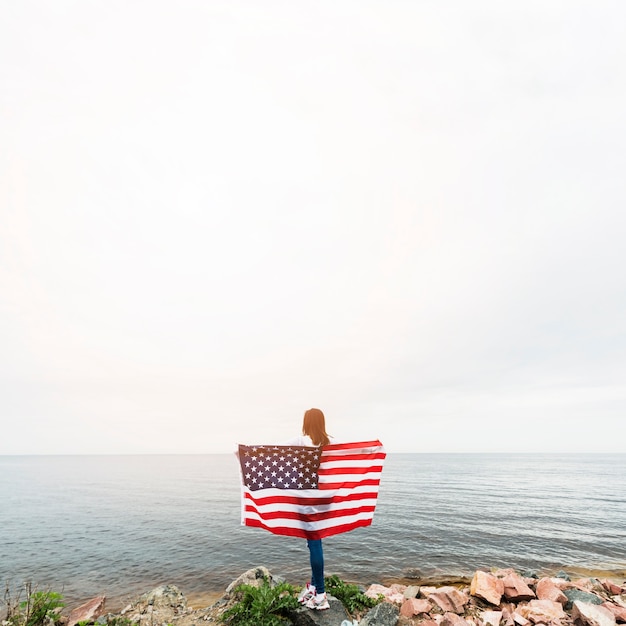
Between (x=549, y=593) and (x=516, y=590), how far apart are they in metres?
0.87

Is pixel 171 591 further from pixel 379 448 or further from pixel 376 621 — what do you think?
pixel 379 448

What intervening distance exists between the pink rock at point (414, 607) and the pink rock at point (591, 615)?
12.2 ft

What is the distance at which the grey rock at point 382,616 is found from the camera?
27.1ft

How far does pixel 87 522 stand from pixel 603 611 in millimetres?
39721

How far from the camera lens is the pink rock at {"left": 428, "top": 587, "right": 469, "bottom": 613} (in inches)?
383

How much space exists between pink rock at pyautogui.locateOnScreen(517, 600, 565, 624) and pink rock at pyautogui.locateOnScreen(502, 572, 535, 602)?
2.85 ft

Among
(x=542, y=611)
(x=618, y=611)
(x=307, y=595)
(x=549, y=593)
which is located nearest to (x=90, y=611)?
(x=307, y=595)

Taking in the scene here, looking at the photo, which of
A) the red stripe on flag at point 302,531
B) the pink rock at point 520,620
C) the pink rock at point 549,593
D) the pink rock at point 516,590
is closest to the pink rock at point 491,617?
the pink rock at point 520,620

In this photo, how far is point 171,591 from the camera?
1233 centimetres

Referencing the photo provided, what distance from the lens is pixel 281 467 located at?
7988 millimetres

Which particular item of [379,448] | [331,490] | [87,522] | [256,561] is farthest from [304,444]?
[87,522]

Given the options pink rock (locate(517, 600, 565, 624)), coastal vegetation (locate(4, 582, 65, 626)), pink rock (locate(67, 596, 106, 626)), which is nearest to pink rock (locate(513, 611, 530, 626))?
pink rock (locate(517, 600, 565, 624))

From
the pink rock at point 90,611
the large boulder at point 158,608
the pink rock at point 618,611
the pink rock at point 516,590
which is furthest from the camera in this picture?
the pink rock at point 90,611

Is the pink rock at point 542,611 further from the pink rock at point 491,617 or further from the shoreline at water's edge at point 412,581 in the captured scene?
the shoreline at water's edge at point 412,581
